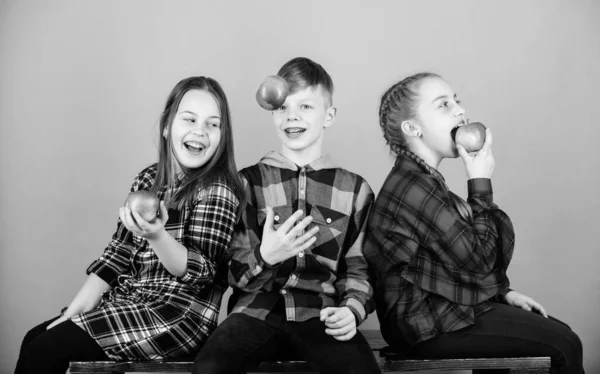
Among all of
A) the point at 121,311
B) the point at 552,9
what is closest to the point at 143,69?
the point at 121,311

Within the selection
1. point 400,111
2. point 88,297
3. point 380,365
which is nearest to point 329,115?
point 400,111

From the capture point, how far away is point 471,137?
1.95 meters

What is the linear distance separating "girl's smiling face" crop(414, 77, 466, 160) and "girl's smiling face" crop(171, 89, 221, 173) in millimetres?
665

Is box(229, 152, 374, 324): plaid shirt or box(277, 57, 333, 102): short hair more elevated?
box(277, 57, 333, 102): short hair

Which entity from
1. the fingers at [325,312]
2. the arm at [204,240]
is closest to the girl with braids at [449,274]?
the fingers at [325,312]

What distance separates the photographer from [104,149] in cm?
282

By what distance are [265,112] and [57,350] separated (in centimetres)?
147

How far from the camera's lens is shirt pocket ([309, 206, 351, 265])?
1969 millimetres

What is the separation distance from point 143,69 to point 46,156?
1.87 feet

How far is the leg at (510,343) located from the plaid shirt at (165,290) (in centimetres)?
66

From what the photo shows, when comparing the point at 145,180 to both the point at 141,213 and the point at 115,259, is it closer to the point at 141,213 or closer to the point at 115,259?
the point at 115,259

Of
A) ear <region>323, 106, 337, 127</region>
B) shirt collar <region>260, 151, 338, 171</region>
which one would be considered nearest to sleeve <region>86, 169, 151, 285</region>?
shirt collar <region>260, 151, 338, 171</region>

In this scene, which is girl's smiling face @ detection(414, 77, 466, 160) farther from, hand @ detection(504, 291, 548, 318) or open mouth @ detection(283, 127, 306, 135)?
hand @ detection(504, 291, 548, 318)

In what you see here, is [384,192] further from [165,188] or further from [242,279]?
[165,188]
